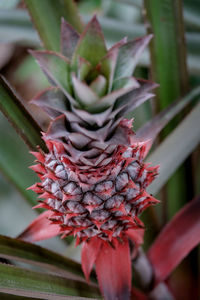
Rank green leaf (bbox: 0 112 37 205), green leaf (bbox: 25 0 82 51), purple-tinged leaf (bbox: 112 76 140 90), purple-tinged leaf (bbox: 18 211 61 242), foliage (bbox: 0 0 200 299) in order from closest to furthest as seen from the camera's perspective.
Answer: purple-tinged leaf (bbox: 112 76 140 90), foliage (bbox: 0 0 200 299), purple-tinged leaf (bbox: 18 211 61 242), green leaf (bbox: 25 0 82 51), green leaf (bbox: 0 112 37 205)

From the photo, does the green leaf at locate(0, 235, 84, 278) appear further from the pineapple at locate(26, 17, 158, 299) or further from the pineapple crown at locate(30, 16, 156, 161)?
the pineapple crown at locate(30, 16, 156, 161)

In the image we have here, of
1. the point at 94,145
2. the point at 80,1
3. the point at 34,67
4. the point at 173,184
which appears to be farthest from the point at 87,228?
the point at 80,1

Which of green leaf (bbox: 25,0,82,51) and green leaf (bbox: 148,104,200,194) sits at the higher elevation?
green leaf (bbox: 25,0,82,51)

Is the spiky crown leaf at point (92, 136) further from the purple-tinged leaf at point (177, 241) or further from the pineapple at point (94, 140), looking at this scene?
the purple-tinged leaf at point (177, 241)

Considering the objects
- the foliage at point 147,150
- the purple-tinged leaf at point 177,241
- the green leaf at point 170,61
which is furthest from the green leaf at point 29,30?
the purple-tinged leaf at point 177,241

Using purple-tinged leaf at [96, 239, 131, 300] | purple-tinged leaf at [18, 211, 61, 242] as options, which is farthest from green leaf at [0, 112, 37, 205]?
purple-tinged leaf at [96, 239, 131, 300]

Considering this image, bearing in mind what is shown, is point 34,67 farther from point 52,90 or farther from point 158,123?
point 52,90

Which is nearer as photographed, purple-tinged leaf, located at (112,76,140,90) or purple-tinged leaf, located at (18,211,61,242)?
purple-tinged leaf, located at (112,76,140,90)
